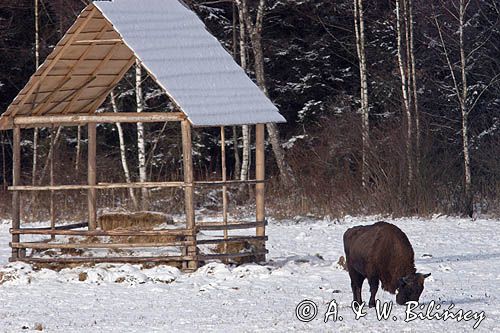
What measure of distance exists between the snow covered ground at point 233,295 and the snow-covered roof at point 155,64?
2.72 m

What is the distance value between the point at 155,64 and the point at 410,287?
719 centimetres

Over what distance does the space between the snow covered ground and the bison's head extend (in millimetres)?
191

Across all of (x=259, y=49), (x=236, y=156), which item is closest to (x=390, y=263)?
(x=259, y=49)

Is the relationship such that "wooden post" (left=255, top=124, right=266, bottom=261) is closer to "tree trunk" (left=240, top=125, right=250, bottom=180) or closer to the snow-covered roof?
the snow-covered roof

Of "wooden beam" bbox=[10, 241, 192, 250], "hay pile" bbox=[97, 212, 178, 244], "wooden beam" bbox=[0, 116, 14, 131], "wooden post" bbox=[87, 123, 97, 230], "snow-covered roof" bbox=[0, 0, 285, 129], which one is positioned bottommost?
"wooden beam" bbox=[10, 241, 192, 250]

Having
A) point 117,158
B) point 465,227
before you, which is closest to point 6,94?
point 117,158

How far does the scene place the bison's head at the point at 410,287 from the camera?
14.0 metres

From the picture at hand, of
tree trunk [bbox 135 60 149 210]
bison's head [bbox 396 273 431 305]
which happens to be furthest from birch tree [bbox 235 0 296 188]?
bison's head [bbox 396 273 431 305]

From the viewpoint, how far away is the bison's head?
13977 mm

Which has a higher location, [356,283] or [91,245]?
[91,245]

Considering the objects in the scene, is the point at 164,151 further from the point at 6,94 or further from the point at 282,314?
the point at 282,314

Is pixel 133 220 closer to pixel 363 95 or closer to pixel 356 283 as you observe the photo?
pixel 356 283

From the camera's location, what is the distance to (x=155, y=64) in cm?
1923

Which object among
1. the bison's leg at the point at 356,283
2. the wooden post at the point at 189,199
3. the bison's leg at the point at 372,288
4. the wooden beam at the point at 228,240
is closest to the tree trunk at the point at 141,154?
the wooden beam at the point at 228,240
